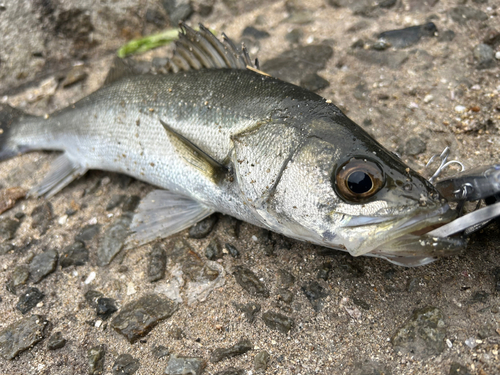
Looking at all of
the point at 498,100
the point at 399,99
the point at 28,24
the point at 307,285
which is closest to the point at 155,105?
the point at 307,285

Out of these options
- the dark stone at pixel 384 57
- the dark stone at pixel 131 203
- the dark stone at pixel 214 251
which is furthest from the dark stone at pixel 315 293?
the dark stone at pixel 384 57

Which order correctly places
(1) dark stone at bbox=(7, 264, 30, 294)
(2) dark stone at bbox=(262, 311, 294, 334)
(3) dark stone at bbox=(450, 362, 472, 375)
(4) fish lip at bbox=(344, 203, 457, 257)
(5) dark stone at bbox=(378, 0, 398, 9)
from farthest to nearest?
(5) dark stone at bbox=(378, 0, 398, 9) < (1) dark stone at bbox=(7, 264, 30, 294) < (2) dark stone at bbox=(262, 311, 294, 334) < (3) dark stone at bbox=(450, 362, 472, 375) < (4) fish lip at bbox=(344, 203, 457, 257)

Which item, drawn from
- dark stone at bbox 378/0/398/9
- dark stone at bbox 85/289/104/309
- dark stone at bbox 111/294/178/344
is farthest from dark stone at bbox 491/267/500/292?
dark stone at bbox 378/0/398/9

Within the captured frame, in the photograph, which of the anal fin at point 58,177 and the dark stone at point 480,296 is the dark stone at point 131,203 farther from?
the dark stone at point 480,296

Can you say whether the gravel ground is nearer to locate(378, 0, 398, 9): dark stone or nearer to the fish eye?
locate(378, 0, 398, 9): dark stone

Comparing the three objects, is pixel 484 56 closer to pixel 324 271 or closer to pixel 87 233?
pixel 324 271

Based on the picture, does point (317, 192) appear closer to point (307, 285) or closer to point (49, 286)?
point (307, 285)
